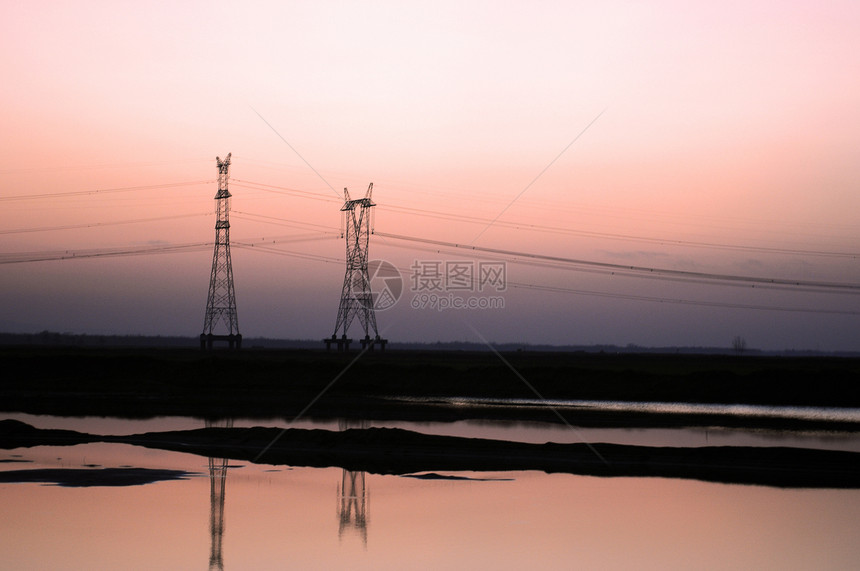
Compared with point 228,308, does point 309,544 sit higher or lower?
lower

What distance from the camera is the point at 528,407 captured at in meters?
50.9

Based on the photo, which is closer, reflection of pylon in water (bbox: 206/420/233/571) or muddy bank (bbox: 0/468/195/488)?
reflection of pylon in water (bbox: 206/420/233/571)

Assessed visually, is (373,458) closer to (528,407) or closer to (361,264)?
(528,407)

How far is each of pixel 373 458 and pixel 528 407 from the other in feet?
74.3

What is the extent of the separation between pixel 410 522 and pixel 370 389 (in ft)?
137

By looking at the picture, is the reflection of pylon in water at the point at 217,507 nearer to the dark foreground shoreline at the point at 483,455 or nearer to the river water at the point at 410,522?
the river water at the point at 410,522

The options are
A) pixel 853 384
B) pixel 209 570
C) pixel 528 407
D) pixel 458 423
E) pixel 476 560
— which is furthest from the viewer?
pixel 853 384

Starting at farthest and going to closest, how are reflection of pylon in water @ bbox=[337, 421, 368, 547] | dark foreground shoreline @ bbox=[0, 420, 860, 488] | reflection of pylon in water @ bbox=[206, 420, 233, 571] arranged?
dark foreground shoreline @ bbox=[0, 420, 860, 488]
reflection of pylon in water @ bbox=[337, 421, 368, 547]
reflection of pylon in water @ bbox=[206, 420, 233, 571]

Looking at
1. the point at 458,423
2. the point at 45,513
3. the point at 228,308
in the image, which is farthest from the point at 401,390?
the point at 45,513

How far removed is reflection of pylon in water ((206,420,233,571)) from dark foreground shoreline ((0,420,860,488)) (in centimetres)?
207

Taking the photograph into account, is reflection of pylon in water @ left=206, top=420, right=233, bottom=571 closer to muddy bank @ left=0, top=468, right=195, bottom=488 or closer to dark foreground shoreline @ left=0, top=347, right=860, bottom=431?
muddy bank @ left=0, top=468, right=195, bottom=488

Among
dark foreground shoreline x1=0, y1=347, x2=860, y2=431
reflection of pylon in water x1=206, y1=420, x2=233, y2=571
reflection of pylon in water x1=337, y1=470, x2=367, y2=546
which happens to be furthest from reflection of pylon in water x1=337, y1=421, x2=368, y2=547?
dark foreground shoreline x1=0, y1=347, x2=860, y2=431

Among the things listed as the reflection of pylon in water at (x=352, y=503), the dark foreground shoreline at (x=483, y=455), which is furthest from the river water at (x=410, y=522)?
the dark foreground shoreline at (x=483, y=455)

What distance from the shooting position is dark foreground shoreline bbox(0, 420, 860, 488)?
2731 centimetres
